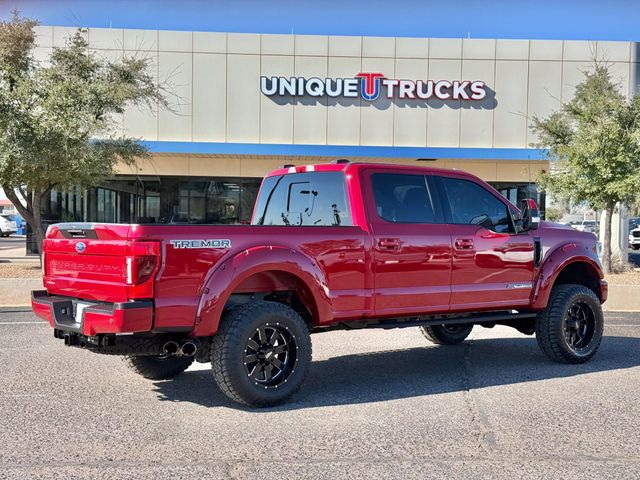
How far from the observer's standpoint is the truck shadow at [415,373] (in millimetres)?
6012

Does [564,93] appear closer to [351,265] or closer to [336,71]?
[336,71]

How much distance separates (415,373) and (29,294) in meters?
8.66

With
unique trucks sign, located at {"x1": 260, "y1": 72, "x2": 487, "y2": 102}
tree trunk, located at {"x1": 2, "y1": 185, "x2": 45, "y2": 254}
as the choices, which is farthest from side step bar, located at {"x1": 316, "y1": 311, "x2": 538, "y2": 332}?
unique trucks sign, located at {"x1": 260, "y1": 72, "x2": 487, "y2": 102}

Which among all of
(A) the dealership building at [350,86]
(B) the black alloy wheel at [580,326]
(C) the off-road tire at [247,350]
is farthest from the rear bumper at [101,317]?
(A) the dealership building at [350,86]

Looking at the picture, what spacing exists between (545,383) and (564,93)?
19.7 meters

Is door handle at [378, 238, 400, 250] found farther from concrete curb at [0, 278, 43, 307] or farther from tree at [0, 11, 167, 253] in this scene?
tree at [0, 11, 167, 253]

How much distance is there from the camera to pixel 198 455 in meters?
4.41

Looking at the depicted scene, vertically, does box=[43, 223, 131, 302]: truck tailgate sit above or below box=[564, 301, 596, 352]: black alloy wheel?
above

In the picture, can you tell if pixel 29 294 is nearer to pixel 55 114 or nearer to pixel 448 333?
pixel 55 114

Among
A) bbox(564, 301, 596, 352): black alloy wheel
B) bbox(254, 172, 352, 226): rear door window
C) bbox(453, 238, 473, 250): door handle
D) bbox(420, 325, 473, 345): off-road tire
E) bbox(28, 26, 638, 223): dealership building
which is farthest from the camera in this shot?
bbox(28, 26, 638, 223): dealership building

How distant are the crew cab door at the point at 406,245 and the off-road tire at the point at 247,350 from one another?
0.90 meters

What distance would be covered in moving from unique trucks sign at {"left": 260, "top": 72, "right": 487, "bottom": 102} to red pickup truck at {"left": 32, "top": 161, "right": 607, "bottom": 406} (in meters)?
17.0

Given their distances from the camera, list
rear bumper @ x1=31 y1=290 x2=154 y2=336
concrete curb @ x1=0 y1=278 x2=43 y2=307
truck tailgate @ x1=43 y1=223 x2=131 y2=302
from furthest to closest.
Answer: concrete curb @ x1=0 y1=278 x2=43 y2=307
truck tailgate @ x1=43 y1=223 x2=131 y2=302
rear bumper @ x1=31 y1=290 x2=154 y2=336

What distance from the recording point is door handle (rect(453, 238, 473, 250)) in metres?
6.59
